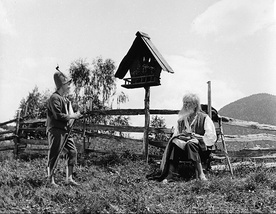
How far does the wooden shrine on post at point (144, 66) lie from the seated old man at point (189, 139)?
4.63 ft

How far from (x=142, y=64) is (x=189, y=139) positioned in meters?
2.59

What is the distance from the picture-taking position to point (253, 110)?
27.9 metres

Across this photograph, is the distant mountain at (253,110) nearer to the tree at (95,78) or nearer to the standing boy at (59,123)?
the tree at (95,78)

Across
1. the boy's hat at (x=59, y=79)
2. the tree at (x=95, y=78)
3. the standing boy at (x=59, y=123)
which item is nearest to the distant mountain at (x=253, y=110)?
the tree at (x=95, y=78)

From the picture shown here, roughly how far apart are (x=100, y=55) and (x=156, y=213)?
49.1 ft

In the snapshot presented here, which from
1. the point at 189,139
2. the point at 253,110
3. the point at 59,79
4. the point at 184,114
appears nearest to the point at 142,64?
the point at 184,114

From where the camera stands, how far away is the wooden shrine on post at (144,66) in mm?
7797

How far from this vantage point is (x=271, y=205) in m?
4.38

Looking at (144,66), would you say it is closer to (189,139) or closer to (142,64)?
(142,64)

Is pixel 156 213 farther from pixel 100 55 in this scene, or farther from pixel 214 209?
pixel 100 55

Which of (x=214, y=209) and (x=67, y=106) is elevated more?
(x=67, y=106)

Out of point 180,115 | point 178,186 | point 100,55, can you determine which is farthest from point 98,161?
point 100,55

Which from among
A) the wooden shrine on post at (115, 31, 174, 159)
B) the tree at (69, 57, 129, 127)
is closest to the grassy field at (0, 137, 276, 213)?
the wooden shrine on post at (115, 31, 174, 159)

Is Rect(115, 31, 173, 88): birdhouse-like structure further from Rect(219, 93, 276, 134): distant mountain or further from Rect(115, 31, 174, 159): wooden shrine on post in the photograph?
Rect(219, 93, 276, 134): distant mountain
